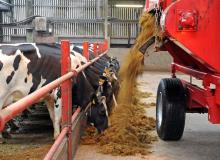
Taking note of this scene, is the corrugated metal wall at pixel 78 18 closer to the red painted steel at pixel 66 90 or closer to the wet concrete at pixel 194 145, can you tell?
the wet concrete at pixel 194 145

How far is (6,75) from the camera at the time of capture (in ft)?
19.1

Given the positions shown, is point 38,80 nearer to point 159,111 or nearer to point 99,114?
point 99,114

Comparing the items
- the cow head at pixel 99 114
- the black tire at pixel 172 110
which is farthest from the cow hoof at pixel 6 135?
the black tire at pixel 172 110

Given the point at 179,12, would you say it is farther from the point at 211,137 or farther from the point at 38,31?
the point at 38,31

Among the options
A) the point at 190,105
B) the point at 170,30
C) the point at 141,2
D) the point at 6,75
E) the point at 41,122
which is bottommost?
the point at 41,122

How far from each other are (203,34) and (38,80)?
274cm

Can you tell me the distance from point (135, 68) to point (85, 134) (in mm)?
1312

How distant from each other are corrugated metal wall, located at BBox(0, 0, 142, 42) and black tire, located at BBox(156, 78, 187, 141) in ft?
59.3

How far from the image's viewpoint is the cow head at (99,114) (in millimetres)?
6027

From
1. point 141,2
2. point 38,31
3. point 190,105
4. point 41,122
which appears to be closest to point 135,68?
point 190,105

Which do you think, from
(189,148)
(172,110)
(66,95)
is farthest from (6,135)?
(189,148)

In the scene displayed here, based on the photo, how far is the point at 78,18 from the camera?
85.3ft

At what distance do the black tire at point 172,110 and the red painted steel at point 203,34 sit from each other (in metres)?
1.73

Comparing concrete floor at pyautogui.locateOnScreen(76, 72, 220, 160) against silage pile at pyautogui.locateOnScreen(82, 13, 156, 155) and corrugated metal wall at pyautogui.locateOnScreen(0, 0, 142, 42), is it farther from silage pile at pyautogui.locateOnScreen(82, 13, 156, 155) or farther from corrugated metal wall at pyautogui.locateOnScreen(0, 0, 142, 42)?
corrugated metal wall at pyautogui.locateOnScreen(0, 0, 142, 42)
